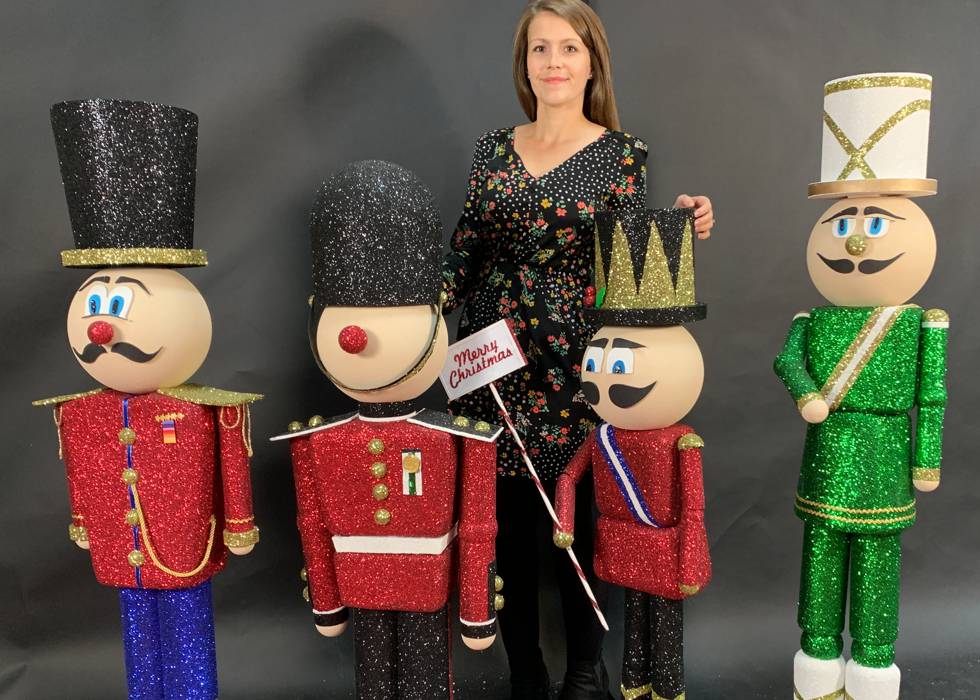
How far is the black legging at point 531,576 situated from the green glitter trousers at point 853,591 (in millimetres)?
548

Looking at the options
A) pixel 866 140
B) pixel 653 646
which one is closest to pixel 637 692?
pixel 653 646

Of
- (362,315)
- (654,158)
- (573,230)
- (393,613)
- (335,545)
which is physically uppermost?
(654,158)

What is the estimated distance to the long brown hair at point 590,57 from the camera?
1.97 m

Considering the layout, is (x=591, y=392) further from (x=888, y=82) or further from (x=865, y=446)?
(x=888, y=82)

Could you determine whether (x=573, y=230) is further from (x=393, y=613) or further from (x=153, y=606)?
(x=153, y=606)

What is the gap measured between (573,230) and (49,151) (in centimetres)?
165

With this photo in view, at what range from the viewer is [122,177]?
166cm

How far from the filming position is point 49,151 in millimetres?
2369

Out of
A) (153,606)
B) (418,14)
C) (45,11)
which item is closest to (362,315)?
(153,606)

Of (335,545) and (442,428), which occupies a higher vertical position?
(442,428)

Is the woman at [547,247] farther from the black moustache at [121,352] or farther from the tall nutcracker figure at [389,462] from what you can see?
the black moustache at [121,352]

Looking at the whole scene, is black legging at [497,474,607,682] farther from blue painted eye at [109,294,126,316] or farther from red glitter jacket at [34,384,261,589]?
blue painted eye at [109,294,126,316]

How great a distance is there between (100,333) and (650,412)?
1206 mm

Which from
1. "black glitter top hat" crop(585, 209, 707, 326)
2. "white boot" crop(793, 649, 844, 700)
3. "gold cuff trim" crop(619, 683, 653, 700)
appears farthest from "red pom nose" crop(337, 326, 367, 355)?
"white boot" crop(793, 649, 844, 700)
